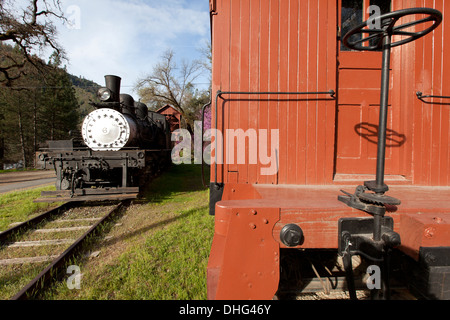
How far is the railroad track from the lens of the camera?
2.81 m

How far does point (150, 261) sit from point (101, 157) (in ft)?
13.3

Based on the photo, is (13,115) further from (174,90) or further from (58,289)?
(58,289)

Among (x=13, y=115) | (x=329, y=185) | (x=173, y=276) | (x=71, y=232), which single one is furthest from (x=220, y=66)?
(x=13, y=115)

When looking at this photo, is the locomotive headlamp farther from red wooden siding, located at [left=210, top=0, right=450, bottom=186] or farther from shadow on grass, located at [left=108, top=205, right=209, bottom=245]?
red wooden siding, located at [left=210, top=0, right=450, bottom=186]

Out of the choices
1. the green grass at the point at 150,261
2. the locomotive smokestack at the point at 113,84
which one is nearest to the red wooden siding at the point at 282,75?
the green grass at the point at 150,261

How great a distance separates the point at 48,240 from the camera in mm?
3857

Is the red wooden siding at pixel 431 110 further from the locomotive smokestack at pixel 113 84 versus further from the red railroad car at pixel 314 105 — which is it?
the locomotive smokestack at pixel 113 84

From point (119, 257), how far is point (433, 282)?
11.2 ft

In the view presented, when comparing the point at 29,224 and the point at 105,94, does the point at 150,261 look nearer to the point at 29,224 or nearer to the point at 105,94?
the point at 29,224

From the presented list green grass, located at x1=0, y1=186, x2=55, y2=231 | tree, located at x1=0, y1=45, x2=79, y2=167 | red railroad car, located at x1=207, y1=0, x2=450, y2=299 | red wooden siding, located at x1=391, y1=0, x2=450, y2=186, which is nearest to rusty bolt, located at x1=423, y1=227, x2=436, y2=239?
red railroad car, located at x1=207, y1=0, x2=450, y2=299

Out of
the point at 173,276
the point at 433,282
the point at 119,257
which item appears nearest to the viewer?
the point at 433,282

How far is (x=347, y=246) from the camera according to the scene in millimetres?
1324

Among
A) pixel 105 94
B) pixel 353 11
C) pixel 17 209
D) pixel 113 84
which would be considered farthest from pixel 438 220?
pixel 113 84

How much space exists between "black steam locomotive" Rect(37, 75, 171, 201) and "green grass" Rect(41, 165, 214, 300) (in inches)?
55.1
